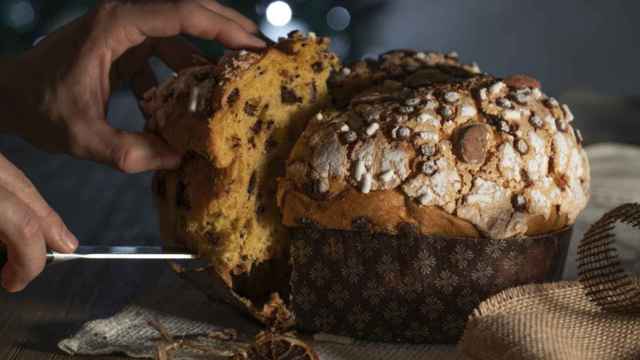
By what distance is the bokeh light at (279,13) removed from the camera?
3.32m

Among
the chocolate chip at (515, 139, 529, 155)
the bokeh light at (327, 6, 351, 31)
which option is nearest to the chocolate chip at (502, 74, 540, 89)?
the chocolate chip at (515, 139, 529, 155)

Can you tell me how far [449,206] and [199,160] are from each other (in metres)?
0.40

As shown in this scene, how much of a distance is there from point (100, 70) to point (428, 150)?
0.60 m

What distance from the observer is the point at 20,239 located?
1.19 meters

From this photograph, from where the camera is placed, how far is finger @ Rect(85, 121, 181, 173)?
4.71 ft

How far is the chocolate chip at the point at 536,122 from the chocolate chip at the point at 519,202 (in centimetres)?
11

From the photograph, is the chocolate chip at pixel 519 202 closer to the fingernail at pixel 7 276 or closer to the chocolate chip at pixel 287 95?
the chocolate chip at pixel 287 95

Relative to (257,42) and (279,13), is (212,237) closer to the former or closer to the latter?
(257,42)

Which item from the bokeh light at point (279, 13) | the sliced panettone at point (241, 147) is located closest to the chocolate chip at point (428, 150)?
the sliced panettone at point (241, 147)

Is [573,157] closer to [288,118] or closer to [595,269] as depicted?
[595,269]

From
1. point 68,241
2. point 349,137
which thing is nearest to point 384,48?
point 349,137

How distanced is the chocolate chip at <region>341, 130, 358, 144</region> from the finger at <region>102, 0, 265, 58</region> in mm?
272

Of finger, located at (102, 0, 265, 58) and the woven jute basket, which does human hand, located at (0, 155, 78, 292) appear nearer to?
finger, located at (102, 0, 265, 58)

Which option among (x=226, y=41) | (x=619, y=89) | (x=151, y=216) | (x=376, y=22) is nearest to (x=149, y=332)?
(x=226, y=41)
